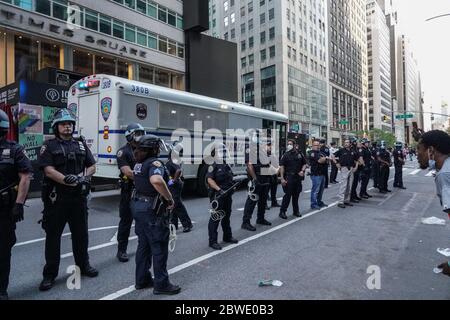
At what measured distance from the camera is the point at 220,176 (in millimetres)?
5828

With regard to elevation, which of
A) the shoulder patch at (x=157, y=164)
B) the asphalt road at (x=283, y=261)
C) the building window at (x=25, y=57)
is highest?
the building window at (x=25, y=57)

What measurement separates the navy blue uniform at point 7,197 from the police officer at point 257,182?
430cm

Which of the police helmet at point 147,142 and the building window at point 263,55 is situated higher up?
the building window at point 263,55

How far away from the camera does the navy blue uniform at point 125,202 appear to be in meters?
5.04

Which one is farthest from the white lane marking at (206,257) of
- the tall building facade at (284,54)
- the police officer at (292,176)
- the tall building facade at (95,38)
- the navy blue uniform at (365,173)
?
the tall building facade at (284,54)

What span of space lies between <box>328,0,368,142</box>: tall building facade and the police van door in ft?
187

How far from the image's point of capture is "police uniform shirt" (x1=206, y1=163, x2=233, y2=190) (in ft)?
19.0

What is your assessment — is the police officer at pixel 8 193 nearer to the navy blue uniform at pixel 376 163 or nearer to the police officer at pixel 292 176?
the police officer at pixel 292 176

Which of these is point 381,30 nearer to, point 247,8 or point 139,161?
point 247,8

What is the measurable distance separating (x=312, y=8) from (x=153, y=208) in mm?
67071

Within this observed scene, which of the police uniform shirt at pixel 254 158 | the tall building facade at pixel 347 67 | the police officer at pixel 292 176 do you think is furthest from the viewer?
the tall building facade at pixel 347 67

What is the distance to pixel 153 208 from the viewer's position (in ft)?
12.4

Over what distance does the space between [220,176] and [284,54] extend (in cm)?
5091

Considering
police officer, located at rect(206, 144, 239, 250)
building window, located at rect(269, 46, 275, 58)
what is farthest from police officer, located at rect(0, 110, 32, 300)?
building window, located at rect(269, 46, 275, 58)
